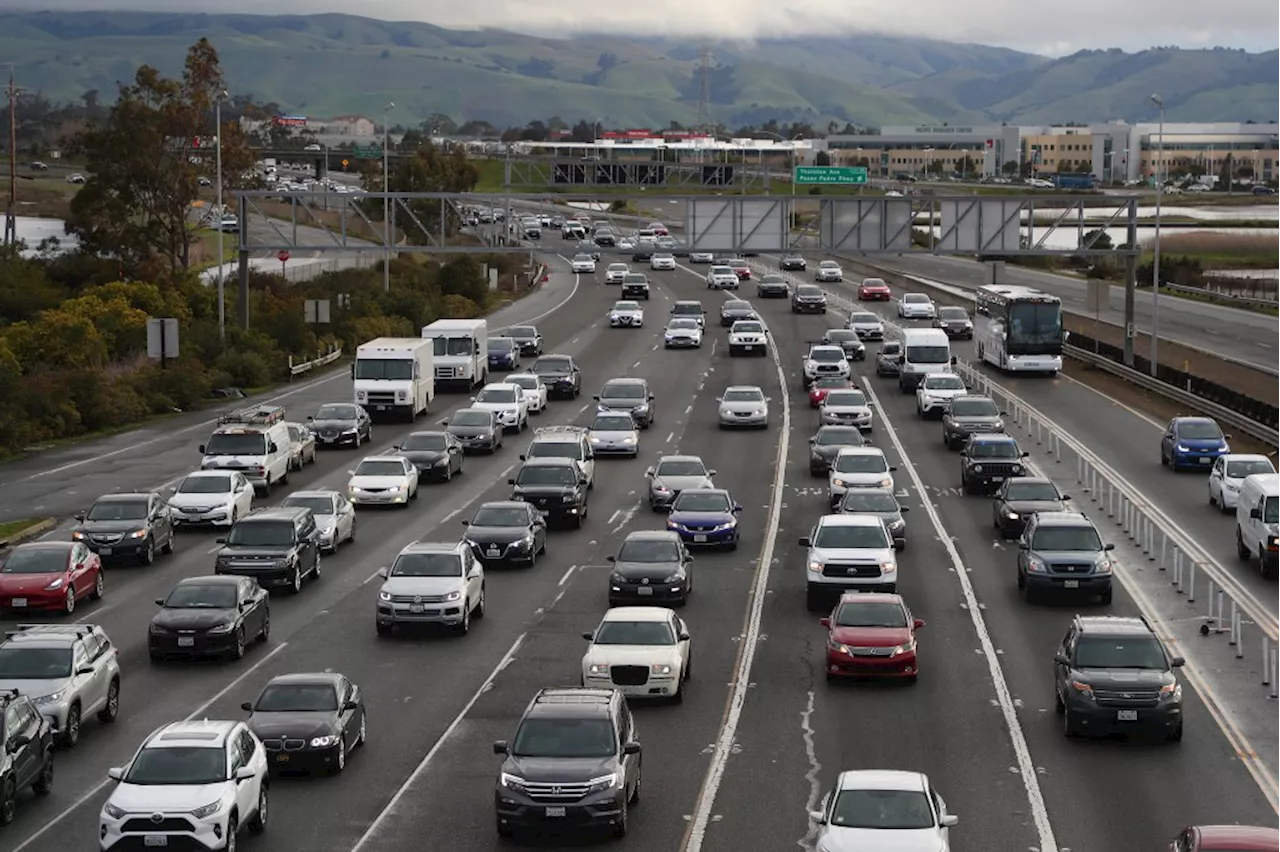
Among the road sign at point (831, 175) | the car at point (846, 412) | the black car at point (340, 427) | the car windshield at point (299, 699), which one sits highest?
the road sign at point (831, 175)

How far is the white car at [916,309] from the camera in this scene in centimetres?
10012

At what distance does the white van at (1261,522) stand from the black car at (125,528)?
22.4 meters

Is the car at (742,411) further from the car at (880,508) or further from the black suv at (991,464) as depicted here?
the car at (880,508)

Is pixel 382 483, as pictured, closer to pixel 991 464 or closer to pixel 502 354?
pixel 991 464

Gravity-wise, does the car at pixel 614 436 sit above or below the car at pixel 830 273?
below

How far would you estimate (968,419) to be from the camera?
57781mm

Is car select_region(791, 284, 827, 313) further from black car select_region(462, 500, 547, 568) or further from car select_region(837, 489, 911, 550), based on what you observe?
black car select_region(462, 500, 547, 568)

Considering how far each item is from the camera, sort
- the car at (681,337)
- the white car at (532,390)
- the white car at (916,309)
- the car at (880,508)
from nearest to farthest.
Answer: the car at (880,508), the white car at (532,390), the car at (681,337), the white car at (916,309)

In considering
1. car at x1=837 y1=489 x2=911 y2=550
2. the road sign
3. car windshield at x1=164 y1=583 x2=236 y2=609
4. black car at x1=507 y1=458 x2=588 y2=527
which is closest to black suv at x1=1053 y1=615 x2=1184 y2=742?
car windshield at x1=164 y1=583 x2=236 y2=609

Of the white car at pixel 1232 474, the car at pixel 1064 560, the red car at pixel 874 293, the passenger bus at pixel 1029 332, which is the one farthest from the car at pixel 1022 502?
the red car at pixel 874 293

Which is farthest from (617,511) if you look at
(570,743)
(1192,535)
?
(570,743)

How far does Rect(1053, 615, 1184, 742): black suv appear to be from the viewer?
26.0 m

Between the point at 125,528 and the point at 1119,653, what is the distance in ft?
72.2

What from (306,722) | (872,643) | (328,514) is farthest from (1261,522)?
(306,722)
